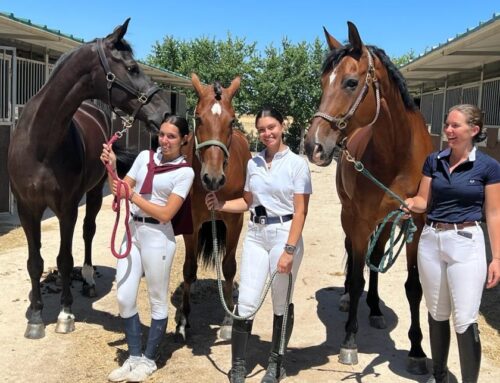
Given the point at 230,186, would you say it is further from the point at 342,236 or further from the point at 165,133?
the point at 342,236

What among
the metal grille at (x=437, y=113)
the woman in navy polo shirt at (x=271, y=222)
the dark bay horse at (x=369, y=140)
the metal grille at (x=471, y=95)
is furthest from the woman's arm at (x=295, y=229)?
the metal grille at (x=437, y=113)

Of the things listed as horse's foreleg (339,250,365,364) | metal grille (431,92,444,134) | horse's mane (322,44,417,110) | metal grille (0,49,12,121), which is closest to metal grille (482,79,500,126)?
metal grille (431,92,444,134)

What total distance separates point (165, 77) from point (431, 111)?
829 centimetres

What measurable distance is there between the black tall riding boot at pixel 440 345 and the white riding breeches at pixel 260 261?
0.83 meters

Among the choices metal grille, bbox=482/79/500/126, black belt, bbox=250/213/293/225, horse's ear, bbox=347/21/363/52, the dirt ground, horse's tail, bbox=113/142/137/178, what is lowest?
the dirt ground

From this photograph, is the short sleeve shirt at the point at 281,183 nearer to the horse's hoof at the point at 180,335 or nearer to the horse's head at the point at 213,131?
the horse's head at the point at 213,131

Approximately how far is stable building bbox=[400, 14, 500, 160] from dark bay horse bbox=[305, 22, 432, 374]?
12.1 ft

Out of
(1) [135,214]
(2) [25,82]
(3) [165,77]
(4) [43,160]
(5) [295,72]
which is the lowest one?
(1) [135,214]

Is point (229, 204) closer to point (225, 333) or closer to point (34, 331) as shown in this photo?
point (225, 333)

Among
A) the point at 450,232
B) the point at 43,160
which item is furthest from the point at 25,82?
the point at 450,232

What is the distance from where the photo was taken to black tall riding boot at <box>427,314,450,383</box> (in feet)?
8.72

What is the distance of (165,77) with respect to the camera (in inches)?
612

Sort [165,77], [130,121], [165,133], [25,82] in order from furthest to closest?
[165,77] < [25,82] < [130,121] < [165,133]

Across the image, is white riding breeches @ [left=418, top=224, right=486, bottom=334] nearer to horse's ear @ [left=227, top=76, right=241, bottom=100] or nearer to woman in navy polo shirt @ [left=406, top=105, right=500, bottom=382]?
woman in navy polo shirt @ [left=406, top=105, right=500, bottom=382]
